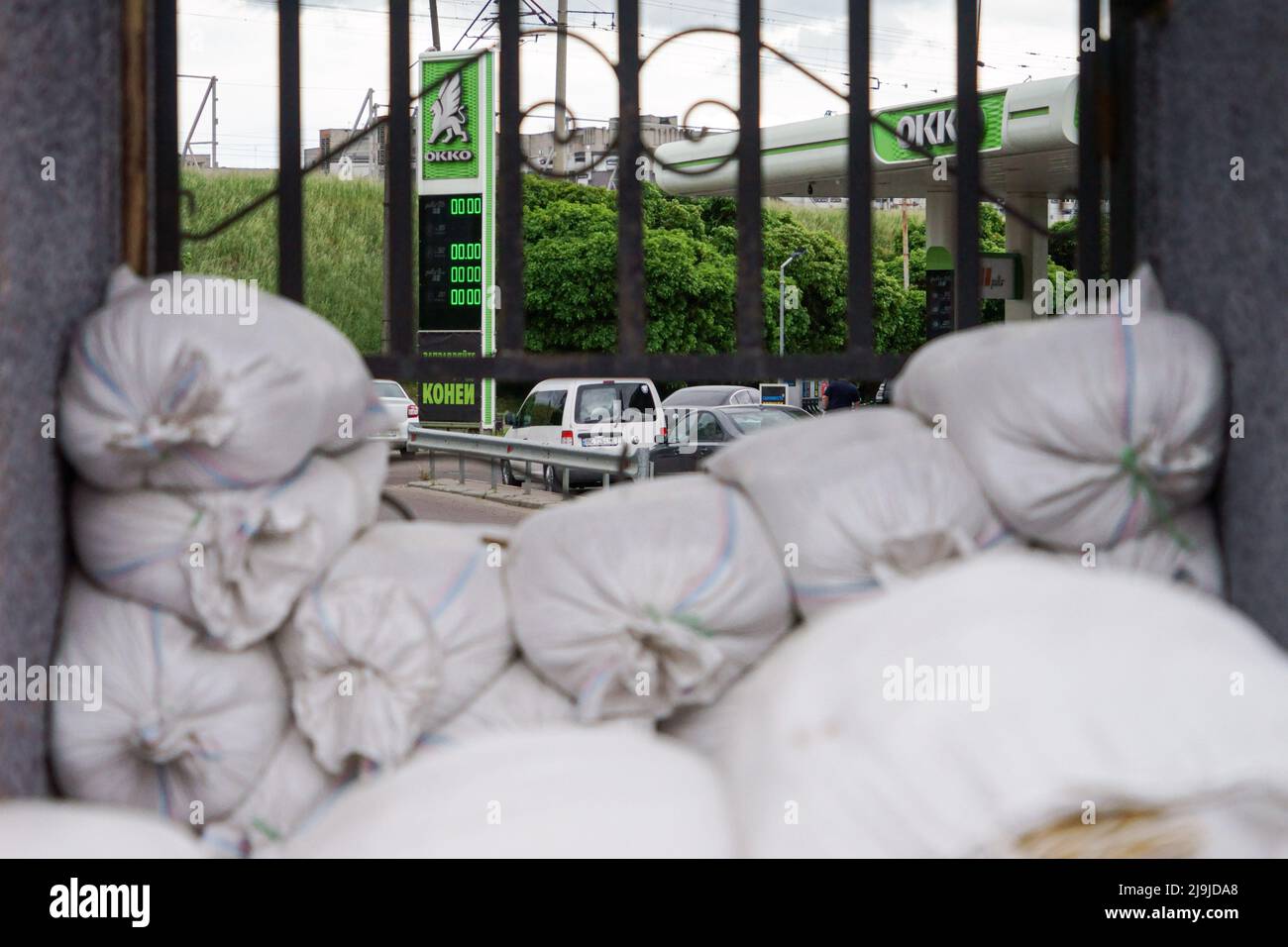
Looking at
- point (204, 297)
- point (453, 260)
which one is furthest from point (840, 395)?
point (204, 297)

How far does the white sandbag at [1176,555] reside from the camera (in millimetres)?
2113

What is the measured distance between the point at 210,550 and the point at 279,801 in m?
0.45

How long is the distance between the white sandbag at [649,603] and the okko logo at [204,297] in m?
0.63

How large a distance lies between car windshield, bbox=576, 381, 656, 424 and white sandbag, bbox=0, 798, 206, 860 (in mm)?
12775

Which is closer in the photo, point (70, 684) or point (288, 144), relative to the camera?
point (70, 684)

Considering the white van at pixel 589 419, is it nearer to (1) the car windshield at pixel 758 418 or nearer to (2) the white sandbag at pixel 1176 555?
(1) the car windshield at pixel 758 418

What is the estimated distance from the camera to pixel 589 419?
14523mm

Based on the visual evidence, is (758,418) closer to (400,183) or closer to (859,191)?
(859,191)

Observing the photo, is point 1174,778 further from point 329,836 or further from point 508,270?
point 508,270

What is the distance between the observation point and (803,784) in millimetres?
1538

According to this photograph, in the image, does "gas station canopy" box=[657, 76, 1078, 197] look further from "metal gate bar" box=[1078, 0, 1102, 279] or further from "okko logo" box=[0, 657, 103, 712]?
"okko logo" box=[0, 657, 103, 712]

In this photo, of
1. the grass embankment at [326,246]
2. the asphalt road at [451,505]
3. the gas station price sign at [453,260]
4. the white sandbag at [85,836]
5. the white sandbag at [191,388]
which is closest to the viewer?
the white sandbag at [85,836]

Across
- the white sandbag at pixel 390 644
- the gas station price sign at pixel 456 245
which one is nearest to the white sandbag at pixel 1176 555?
the white sandbag at pixel 390 644
